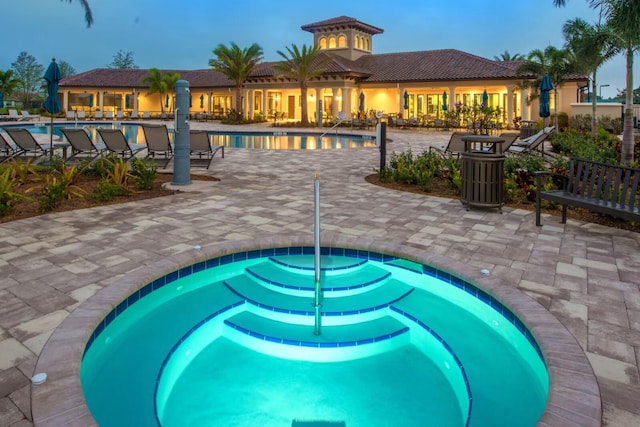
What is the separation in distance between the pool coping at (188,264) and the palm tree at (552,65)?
2084 centimetres

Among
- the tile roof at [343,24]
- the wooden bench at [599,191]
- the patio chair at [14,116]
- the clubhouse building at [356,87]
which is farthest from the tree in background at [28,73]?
the wooden bench at [599,191]

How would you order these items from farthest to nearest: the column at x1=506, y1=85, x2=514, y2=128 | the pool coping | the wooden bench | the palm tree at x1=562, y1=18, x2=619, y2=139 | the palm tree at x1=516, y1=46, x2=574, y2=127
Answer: the column at x1=506, y1=85, x2=514, y2=128 → the palm tree at x1=516, y1=46, x2=574, y2=127 → the palm tree at x1=562, y1=18, x2=619, y2=139 → the wooden bench → the pool coping

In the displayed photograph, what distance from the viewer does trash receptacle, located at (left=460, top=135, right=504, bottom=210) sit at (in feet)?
21.8

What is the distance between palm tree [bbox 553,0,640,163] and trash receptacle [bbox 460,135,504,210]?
16.9 feet

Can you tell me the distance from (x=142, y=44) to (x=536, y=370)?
168m

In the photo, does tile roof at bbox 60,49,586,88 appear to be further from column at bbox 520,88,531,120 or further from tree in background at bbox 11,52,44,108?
tree in background at bbox 11,52,44,108

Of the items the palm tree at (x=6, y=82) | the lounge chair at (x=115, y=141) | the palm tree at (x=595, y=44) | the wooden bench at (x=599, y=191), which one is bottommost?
Result: the wooden bench at (x=599, y=191)

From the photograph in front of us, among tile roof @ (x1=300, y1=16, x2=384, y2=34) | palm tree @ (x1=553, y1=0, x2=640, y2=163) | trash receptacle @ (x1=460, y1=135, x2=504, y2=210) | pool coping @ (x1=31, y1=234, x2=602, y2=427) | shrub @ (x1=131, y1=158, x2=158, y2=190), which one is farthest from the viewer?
tile roof @ (x1=300, y1=16, x2=384, y2=34)

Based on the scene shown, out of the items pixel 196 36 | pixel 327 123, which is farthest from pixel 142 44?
pixel 327 123

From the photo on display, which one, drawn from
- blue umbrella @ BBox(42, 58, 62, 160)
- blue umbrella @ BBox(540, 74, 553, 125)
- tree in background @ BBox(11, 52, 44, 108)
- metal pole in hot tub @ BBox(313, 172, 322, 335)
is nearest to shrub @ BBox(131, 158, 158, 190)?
blue umbrella @ BBox(42, 58, 62, 160)

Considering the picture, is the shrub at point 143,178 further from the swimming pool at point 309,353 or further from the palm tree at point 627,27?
the palm tree at point 627,27

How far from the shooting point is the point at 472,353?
138 inches

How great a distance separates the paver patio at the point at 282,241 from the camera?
2.80m

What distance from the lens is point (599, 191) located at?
5.50 m
